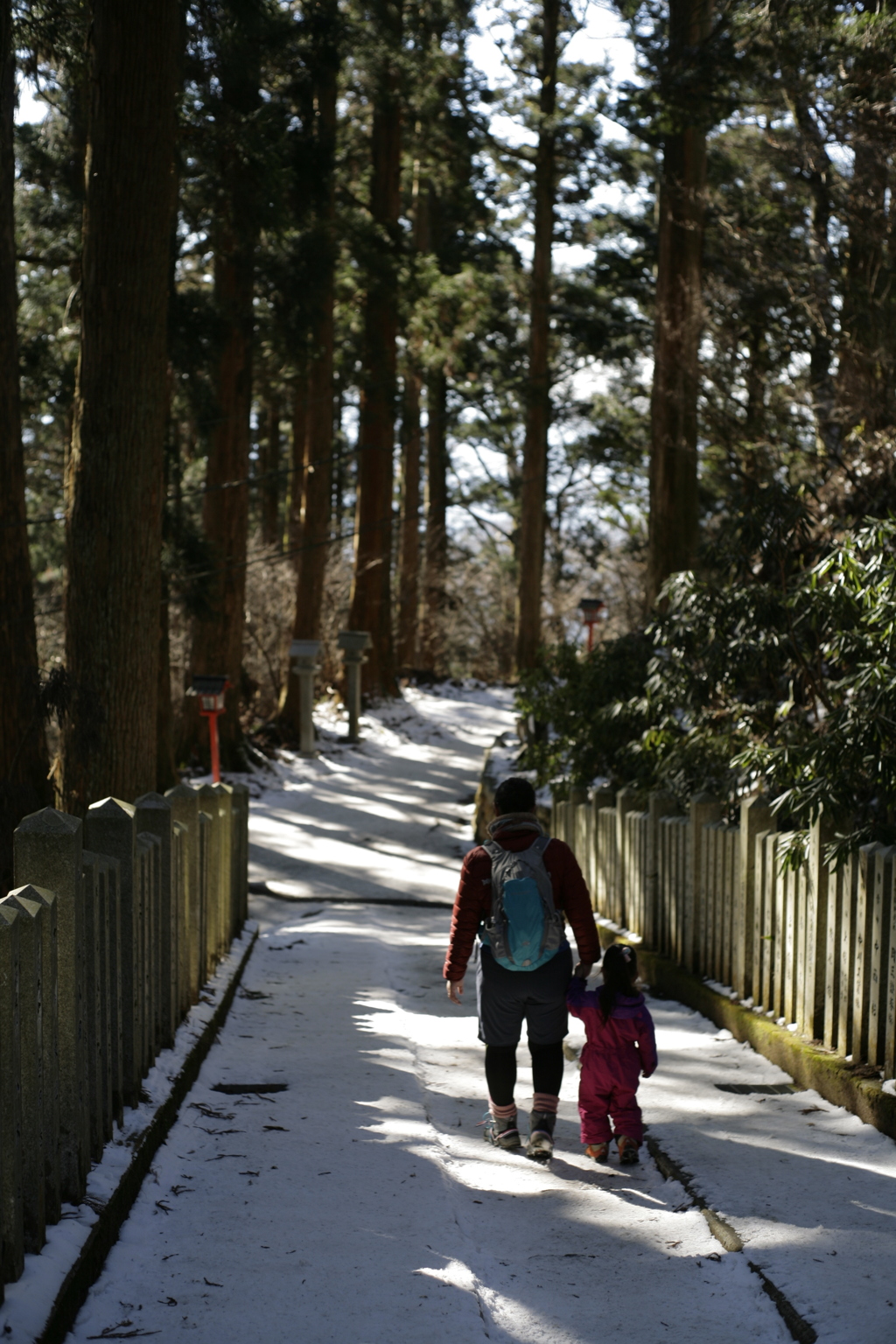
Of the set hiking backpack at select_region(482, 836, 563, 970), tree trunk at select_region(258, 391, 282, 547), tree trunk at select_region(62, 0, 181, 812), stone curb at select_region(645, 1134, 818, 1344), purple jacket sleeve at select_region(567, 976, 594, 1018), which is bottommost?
stone curb at select_region(645, 1134, 818, 1344)

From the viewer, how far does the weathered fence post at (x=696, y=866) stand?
744cm

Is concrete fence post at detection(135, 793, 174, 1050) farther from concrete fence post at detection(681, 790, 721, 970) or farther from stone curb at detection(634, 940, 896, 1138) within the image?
concrete fence post at detection(681, 790, 721, 970)

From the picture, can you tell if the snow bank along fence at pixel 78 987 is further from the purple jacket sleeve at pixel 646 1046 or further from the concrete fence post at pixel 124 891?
the purple jacket sleeve at pixel 646 1046

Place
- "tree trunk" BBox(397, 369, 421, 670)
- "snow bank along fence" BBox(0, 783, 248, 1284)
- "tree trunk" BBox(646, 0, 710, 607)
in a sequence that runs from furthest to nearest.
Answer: "tree trunk" BBox(397, 369, 421, 670), "tree trunk" BBox(646, 0, 710, 607), "snow bank along fence" BBox(0, 783, 248, 1284)

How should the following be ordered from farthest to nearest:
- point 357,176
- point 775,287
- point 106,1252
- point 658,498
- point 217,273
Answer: point 357,176 → point 217,273 → point 775,287 → point 658,498 → point 106,1252

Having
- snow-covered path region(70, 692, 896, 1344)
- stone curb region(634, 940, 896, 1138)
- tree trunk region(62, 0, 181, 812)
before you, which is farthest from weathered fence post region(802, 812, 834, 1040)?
tree trunk region(62, 0, 181, 812)

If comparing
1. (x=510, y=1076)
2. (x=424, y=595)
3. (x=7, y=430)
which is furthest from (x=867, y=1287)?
(x=424, y=595)

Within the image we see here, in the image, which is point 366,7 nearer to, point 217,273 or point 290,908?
point 217,273

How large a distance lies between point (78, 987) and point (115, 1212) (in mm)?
688

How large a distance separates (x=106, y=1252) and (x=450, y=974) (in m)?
1.76

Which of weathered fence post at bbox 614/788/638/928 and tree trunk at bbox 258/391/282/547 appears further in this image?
tree trunk at bbox 258/391/282/547

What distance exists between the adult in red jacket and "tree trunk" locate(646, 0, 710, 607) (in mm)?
10231

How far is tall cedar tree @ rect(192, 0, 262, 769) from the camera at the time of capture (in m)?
15.8

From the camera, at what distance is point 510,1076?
15.8ft
